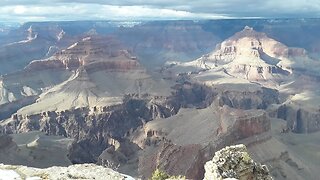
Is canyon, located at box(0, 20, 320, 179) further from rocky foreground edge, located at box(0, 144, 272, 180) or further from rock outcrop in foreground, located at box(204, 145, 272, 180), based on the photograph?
rock outcrop in foreground, located at box(204, 145, 272, 180)

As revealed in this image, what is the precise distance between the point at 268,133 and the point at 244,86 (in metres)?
98.5

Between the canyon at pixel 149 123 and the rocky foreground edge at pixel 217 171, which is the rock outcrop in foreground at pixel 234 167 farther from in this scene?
the canyon at pixel 149 123

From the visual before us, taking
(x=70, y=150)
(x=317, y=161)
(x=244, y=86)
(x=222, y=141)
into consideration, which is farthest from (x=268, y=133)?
(x=244, y=86)

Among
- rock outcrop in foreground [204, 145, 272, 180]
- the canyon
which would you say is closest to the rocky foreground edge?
rock outcrop in foreground [204, 145, 272, 180]

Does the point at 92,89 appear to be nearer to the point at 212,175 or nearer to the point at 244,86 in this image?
the point at 244,86

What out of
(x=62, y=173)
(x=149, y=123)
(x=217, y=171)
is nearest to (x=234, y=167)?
(x=217, y=171)

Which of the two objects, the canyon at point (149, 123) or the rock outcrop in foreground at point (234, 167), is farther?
the canyon at point (149, 123)

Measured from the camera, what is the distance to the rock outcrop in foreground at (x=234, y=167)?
893 inches

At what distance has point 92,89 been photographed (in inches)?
6845

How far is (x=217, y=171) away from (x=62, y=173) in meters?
7.41

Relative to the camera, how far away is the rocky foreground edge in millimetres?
22766

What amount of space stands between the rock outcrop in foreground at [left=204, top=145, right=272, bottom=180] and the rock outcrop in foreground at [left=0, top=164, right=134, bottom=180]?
4.12 m

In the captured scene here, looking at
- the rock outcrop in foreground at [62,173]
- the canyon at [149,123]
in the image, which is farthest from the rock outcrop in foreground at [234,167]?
the canyon at [149,123]

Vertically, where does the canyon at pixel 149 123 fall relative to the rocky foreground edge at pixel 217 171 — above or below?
below
